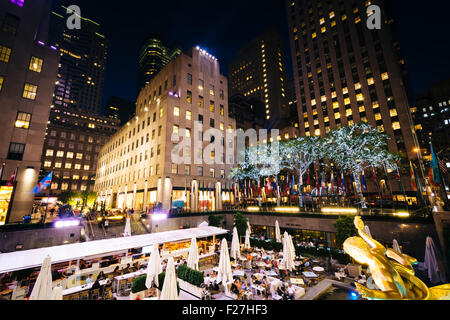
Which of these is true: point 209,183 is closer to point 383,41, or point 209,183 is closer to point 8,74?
point 8,74

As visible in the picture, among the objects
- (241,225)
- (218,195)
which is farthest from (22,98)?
(218,195)

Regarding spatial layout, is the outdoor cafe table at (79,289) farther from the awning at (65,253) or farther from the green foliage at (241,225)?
the green foliage at (241,225)

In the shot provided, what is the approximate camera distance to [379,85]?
5781cm

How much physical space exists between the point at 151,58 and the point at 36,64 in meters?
156

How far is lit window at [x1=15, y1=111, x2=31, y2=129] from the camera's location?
80.7 feet

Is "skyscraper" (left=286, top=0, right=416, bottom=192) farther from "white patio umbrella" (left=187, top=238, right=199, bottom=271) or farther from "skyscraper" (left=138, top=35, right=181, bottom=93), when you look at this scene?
"skyscraper" (left=138, top=35, right=181, bottom=93)

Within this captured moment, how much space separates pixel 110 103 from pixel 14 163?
591 feet

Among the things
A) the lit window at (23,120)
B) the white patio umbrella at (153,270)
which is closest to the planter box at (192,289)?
the white patio umbrella at (153,270)

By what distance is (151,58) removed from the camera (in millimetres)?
161500

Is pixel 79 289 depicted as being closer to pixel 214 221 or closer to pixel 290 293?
pixel 290 293

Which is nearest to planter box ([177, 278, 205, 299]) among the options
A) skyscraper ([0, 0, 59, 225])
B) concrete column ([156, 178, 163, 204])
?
concrete column ([156, 178, 163, 204])

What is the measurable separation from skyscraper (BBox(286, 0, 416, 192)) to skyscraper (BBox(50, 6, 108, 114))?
13794 centimetres

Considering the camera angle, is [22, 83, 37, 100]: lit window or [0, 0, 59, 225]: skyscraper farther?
[22, 83, 37, 100]: lit window
